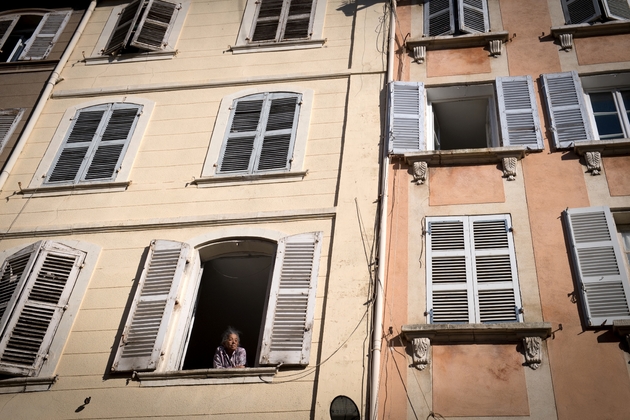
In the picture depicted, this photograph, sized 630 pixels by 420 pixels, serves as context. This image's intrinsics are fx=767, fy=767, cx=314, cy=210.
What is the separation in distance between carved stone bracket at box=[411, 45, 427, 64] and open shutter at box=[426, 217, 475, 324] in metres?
3.50

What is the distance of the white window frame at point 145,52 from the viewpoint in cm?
1350

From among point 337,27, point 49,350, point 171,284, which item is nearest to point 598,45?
point 337,27

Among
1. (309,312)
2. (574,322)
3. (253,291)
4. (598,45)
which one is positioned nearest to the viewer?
(574,322)

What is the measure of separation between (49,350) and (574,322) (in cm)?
622

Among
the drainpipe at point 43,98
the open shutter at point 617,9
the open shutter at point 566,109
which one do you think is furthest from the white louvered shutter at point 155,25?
the open shutter at point 617,9

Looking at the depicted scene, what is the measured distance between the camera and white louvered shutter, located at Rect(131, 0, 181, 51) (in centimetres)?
1359

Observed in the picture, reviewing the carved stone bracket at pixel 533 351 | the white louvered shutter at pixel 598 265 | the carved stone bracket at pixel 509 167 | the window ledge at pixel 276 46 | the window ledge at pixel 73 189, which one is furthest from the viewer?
the window ledge at pixel 276 46

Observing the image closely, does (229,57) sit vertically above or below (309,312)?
above

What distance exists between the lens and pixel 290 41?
1320 centimetres

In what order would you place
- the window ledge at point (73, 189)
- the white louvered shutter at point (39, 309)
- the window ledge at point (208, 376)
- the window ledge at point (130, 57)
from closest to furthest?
the window ledge at point (208, 376) < the white louvered shutter at point (39, 309) < the window ledge at point (73, 189) < the window ledge at point (130, 57)

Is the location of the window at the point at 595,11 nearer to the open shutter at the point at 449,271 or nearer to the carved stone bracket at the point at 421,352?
the open shutter at the point at 449,271

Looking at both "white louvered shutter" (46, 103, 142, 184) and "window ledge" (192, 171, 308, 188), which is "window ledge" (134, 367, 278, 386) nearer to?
"window ledge" (192, 171, 308, 188)

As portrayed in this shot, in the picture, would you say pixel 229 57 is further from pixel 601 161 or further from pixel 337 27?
pixel 601 161

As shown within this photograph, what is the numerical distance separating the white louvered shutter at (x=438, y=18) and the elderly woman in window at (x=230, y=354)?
6290 millimetres
